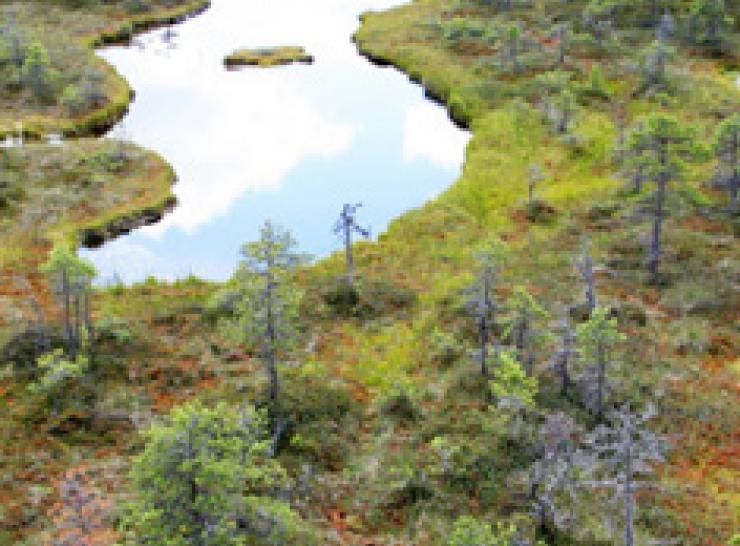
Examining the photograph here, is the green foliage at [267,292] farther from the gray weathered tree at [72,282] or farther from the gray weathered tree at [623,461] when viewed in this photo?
the gray weathered tree at [623,461]

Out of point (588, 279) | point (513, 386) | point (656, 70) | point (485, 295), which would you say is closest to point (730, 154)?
point (588, 279)

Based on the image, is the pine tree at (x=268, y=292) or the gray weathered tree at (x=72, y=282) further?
the gray weathered tree at (x=72, y=282)

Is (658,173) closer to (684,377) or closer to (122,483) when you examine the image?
(684,377)

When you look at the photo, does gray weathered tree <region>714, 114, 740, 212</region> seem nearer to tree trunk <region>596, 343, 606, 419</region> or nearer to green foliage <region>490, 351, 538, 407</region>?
tree trunk <region>596, 343, 606, 419</region>

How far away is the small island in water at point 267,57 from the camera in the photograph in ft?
259

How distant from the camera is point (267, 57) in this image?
79750 mm

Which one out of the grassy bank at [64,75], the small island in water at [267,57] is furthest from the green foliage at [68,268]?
the small island in water at [267,57]

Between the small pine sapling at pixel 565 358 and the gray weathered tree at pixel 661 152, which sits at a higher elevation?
the gray weathered tree at pixel 661 152

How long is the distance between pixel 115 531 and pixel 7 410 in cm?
911

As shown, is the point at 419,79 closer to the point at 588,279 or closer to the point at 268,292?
the point at 588,279

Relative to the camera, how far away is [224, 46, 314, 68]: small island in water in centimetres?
7888

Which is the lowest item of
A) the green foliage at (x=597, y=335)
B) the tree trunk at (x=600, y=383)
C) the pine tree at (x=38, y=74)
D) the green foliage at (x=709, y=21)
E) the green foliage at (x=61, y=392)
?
the green foliage at (x=61, y=392)

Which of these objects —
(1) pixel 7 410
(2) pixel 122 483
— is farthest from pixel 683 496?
(1) pixel 7 410

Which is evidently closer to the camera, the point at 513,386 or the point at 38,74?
the point at 513,386
